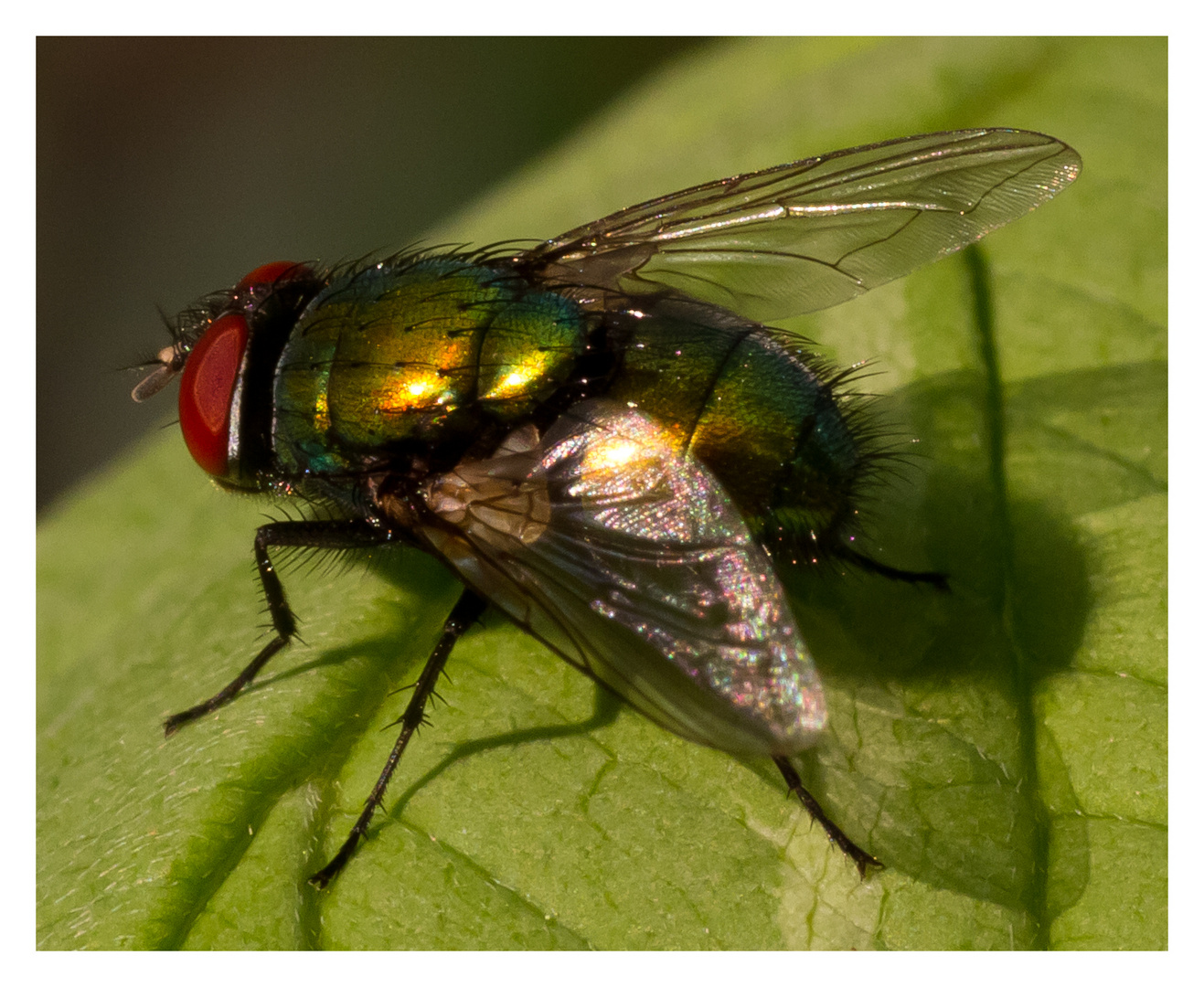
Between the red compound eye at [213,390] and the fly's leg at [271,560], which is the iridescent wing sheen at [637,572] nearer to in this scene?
the fly's leg at [271,560]

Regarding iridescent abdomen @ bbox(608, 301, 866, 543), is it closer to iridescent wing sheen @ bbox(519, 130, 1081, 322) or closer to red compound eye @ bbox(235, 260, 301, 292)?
iridescent wing sheen @ bbox(519, 130, 1081, 322)

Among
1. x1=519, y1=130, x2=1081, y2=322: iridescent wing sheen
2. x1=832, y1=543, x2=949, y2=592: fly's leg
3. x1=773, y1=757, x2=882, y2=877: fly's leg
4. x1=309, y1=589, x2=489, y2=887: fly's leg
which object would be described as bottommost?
x1=773, y1=757, x2=882, y2=877: fly's leg

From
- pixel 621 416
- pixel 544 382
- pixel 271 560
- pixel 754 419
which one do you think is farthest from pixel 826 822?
pixel 271 560

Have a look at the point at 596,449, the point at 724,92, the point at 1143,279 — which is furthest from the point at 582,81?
the point at 596,449

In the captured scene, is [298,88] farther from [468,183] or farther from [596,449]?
[596,449]

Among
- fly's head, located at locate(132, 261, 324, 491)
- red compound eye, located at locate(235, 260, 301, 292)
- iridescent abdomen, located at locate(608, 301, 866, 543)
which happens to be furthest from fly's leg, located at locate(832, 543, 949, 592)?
red compound eye, located at locate(235, 260, 301, 292)

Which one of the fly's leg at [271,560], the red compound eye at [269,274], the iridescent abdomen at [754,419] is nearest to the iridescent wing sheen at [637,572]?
the iridescent abdomen at [754,419]
